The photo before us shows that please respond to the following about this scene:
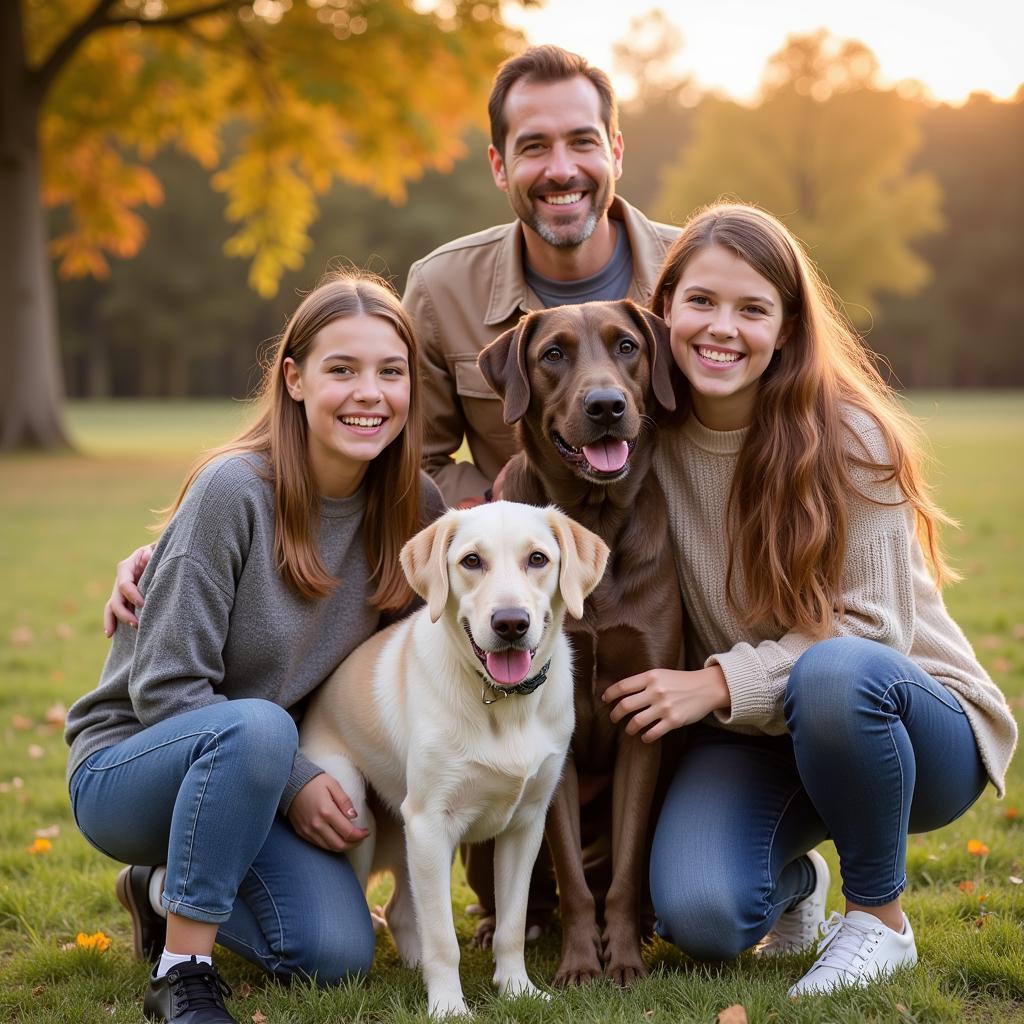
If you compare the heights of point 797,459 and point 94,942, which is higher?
point 797,459

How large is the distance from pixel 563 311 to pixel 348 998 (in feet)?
6.67

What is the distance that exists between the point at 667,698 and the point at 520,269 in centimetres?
208

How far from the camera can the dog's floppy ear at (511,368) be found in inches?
138

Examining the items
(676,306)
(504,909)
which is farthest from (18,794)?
(676,306)

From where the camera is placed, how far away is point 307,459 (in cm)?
346

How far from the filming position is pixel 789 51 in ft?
117

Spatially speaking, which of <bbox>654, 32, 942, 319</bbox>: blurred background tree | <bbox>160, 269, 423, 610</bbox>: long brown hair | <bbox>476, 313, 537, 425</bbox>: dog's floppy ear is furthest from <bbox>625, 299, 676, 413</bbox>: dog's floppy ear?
<bbox>654, 32, 942, 319</bbox>: blurred background tree

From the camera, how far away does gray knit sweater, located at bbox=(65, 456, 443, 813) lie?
3.13 m

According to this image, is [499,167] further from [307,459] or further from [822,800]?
[822,800]

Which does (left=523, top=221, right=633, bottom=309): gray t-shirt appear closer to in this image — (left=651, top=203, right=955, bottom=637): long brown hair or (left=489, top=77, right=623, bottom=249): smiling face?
(left=489, top=77, right=623, bottom=249): smiling face

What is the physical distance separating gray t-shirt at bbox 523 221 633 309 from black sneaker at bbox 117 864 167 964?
2498 millimetres

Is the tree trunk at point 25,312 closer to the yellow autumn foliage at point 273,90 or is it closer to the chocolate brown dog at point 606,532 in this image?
the yellow autumn foliage at point 273,90

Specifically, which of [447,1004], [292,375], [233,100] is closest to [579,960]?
[447,1004]

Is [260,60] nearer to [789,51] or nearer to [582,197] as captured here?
[582,197]
